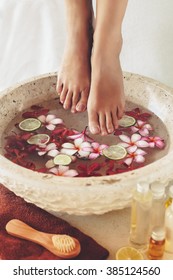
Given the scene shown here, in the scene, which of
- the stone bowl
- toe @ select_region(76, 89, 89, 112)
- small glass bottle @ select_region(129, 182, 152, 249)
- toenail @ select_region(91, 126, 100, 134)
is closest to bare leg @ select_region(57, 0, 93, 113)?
toe @ select_region(76, 89, 89, 112)

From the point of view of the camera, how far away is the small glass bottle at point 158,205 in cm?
114

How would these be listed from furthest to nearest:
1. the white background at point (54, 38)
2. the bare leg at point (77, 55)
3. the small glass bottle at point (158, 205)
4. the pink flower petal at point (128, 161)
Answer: the white background at point (54, 38)
the bare leg at point (77, 55)
the pink flower petal at point (128, 161)
the small glass bottle at point (158, 205)

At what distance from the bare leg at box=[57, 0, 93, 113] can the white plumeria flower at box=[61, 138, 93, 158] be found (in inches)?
5.6

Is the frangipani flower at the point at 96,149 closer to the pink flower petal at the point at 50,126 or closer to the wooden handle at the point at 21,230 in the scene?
the pink flower petal at the point at 50,126

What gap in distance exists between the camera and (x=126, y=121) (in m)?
1.56

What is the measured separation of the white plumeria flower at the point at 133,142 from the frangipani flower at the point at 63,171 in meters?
0.18

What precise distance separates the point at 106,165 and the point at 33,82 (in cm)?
40

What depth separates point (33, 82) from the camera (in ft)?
5.27

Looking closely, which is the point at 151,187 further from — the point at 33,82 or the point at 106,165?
the point at 33,82

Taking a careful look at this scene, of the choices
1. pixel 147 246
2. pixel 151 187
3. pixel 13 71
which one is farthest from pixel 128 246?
pixel 13 71

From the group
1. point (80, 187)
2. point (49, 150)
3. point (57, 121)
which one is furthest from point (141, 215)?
point (57, 121)

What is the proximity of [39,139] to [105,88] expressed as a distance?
242 millimetres

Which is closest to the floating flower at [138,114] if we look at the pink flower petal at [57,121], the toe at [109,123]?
the toe at [109,123]

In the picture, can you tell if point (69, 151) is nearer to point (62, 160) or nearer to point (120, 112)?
point (62, 160)
